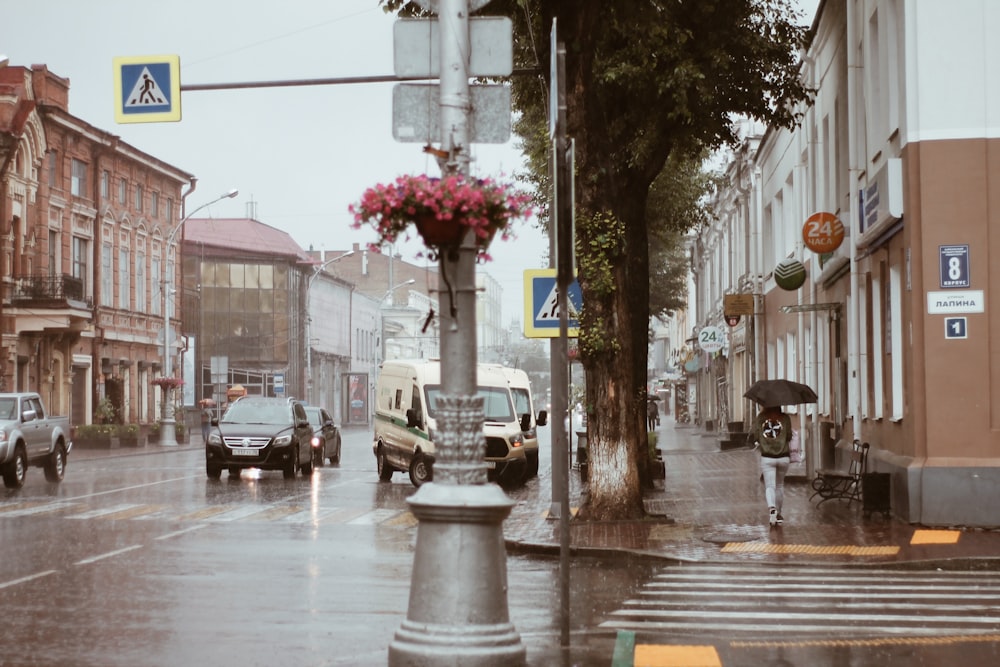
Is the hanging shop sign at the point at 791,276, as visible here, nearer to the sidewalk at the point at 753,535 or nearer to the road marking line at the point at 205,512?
the sidewalk at the point at 753,535

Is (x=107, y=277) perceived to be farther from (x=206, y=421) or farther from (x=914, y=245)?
(x=914, y=245)

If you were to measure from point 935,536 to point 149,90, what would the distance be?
1000 centimetres

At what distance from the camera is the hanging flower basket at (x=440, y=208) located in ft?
25.5

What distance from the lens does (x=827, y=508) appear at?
67.4ft

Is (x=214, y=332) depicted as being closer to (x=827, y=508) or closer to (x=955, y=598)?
(x=827, y=508)

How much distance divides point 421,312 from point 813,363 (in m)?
91.4

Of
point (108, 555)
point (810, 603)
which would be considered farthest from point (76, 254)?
point (810, 603)

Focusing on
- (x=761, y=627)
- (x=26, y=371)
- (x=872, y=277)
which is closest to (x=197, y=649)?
(x=761, y=627)

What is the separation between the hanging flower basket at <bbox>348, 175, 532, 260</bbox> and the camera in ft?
25.5

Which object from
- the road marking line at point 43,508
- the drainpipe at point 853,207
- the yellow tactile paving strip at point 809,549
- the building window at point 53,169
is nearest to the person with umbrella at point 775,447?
the yellow tactile paving strip at point 809,549

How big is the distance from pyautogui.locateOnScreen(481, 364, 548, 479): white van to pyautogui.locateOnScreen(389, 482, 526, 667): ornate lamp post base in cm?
2140

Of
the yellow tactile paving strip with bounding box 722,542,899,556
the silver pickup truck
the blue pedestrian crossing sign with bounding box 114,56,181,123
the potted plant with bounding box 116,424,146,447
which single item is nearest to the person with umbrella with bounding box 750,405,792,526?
the yellow tactile paving strip with bounding box 722,542,899,556

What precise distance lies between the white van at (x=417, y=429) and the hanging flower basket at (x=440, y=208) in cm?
1872

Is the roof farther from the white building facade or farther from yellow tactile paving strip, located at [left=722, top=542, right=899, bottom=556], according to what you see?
yellow tactile paving strip, located at [left=722, top=542, right=899, bottom=556]
